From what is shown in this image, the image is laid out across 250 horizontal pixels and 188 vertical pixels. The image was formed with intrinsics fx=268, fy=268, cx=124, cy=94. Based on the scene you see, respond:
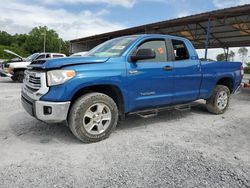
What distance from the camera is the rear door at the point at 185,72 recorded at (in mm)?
5594

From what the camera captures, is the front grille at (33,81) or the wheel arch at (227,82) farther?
the wheel arch at (227,82)

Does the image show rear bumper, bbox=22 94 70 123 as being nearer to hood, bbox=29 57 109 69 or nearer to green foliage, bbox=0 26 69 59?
hood, bbox=29 57 109 69

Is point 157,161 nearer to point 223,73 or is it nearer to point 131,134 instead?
point 131,134

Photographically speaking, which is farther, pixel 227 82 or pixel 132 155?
pixel 227 82

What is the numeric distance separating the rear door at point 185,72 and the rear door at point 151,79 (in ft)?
0.64

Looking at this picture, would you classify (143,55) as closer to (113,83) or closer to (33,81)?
(113,83)

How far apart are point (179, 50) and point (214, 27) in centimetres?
1430

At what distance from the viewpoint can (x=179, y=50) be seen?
19.4ft

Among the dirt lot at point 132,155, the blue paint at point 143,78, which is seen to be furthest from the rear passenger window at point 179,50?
the dirt lot at point 132,155

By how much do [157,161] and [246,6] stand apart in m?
10.8

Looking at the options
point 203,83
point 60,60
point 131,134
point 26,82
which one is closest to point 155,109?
point 131,134

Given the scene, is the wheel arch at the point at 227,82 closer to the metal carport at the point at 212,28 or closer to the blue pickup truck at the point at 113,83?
the blue pickup truck at the point at 113,83

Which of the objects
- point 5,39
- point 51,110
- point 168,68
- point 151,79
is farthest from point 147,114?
point 5,39

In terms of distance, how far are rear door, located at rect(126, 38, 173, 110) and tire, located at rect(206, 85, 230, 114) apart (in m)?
1.78
